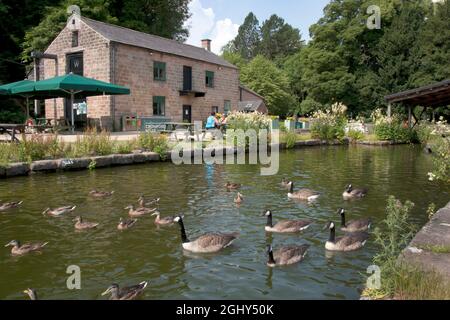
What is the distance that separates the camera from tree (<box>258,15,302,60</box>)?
311ft

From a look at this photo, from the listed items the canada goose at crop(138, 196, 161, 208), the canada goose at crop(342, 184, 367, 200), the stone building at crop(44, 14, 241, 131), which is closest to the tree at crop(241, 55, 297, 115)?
the stone building at crop(44, 14, 241, 131)

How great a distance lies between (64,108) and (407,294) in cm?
3293

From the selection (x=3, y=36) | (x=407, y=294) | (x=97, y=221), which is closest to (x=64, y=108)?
(x=3, y=36)

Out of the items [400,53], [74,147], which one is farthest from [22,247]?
[400,53]

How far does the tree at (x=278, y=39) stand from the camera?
9475 centimetres

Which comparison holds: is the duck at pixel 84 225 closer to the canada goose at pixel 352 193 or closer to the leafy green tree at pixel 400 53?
the canada goose at pixel 352 193

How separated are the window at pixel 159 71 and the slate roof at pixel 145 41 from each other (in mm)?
1018

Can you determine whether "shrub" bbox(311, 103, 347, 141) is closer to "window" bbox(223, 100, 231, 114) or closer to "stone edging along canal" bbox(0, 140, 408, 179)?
"stone edging along canal" bbox(0, 140, 408, 179)

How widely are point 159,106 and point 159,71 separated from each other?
2677mm

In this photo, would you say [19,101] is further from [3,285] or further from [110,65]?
[3,285]

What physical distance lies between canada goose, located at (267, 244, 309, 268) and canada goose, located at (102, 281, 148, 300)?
6.63ft

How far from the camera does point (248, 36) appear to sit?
102812 millimetres

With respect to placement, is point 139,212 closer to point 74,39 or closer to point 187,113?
point 74,39

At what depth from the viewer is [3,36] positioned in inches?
1559
